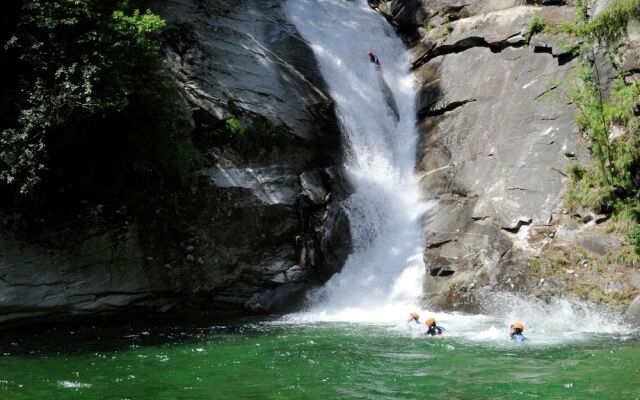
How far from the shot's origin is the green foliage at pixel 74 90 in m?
12.1

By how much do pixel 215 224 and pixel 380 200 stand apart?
553cm

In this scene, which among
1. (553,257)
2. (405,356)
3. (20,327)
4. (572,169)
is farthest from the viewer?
(572,169)

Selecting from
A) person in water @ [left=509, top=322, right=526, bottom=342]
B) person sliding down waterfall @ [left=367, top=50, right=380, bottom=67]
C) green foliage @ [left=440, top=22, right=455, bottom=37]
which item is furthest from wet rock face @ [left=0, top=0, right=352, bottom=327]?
person in water @ [left=509, top=322, right=526, bottom=342]

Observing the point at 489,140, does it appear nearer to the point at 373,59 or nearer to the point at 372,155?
the point at 372,155

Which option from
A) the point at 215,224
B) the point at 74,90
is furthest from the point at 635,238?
the point at 74,90

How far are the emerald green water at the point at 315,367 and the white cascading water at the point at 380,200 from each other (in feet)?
4.59

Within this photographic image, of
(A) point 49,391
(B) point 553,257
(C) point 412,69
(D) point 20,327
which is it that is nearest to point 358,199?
(B) point 553,257

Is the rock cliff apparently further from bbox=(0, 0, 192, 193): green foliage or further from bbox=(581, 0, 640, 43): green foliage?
bbox=(0, 0, 192, 193): green foliage

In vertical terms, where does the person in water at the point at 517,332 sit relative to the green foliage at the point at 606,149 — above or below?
below

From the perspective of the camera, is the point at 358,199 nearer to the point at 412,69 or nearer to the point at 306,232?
the point at 306,232

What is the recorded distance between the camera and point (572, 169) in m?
15.7

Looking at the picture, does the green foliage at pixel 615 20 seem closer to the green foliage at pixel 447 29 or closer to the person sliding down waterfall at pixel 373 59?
the green foliage at pixel 447 29

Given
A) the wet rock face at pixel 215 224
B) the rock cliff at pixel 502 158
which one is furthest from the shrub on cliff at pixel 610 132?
the wet rock face at pixel 215 224

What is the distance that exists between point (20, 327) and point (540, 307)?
12.1 m
